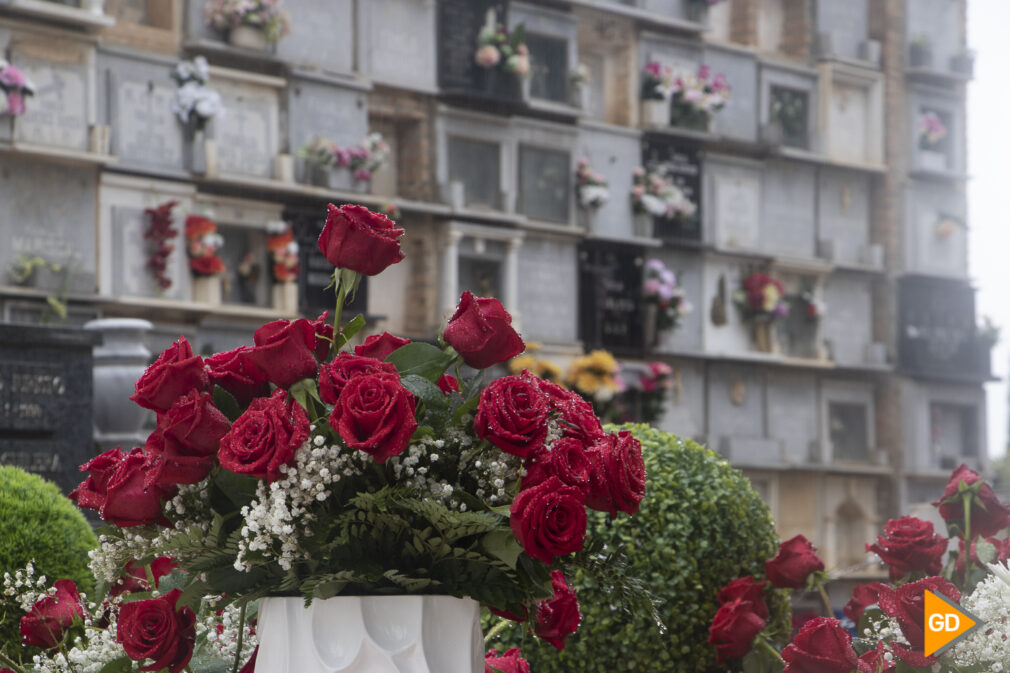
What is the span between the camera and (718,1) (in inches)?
901

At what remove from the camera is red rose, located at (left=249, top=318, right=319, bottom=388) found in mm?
2461

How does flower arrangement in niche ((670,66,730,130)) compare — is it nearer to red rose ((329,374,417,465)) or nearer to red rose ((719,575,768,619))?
red rose ((719,575,768,619))

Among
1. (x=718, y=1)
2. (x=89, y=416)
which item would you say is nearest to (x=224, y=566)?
(x=89, y=416)

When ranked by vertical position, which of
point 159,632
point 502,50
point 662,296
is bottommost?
point 159,632

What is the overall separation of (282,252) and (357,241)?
51.4 ft

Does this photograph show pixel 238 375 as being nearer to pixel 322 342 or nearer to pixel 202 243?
pixel 322 342

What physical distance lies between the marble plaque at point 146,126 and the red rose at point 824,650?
48.4 ft

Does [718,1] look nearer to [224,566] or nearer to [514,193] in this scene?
[514,193]

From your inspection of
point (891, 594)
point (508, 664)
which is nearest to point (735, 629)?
point (891, 594)

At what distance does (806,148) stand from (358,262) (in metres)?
23.3

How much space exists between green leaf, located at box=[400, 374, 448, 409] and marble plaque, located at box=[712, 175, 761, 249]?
21118mm

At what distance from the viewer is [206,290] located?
56.9 feet

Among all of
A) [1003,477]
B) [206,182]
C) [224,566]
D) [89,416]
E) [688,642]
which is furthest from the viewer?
[1003,477]

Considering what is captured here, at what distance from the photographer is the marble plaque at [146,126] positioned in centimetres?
1683
